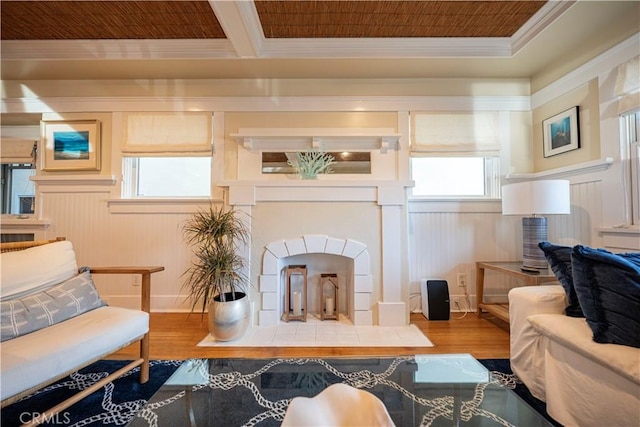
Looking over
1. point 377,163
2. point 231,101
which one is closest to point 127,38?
point 231,101

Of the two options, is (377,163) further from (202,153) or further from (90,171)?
(90,171)

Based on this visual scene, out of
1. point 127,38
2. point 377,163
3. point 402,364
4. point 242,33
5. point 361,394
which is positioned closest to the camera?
point 361,394

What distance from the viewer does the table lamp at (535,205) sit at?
1991mm

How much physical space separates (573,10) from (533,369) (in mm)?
2381

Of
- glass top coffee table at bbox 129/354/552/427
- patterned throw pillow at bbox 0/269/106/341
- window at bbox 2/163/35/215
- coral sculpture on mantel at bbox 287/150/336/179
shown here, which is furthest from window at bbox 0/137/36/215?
glass top coffee table at bbox 129/354/552/427

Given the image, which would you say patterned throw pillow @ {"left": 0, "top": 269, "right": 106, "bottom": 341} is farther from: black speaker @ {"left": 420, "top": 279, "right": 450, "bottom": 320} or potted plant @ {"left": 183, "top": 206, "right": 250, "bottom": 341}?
black speaker @ {"left": 420, "top": 279, "right": 450, "bottom": 320}

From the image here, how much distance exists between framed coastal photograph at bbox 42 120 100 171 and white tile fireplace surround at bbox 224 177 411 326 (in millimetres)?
1558

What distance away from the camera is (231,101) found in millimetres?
2729

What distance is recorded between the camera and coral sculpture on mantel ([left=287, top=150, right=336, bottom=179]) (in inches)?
102

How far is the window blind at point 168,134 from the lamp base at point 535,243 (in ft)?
9.96

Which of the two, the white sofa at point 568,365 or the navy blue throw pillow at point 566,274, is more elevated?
the navy blue throw pillow at point 566,274

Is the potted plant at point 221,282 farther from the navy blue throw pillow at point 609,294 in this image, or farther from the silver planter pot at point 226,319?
the navy blue throw pillow at point 609,294

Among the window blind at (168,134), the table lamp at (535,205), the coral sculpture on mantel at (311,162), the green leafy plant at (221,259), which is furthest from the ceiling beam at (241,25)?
the table lamp at (535,205)

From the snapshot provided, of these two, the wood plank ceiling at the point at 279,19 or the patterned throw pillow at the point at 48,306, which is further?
the wood plank ceiling at the point at 279,19
